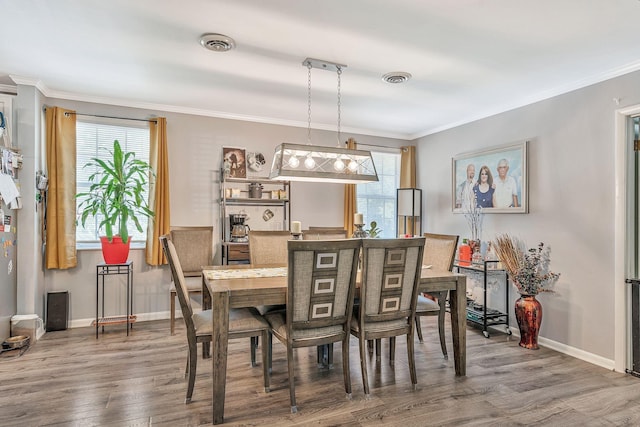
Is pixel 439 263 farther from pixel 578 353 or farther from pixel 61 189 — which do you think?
pixel 61 189

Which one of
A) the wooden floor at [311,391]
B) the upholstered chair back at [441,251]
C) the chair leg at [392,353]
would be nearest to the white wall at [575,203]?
the wooden floor at [311,391]

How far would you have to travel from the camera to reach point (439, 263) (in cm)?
356

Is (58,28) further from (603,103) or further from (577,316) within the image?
(577,316)

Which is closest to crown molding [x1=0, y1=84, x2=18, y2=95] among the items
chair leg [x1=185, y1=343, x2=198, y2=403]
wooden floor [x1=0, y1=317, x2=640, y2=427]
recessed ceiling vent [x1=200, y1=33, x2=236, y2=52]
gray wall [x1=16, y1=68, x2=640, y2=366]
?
gray wall [x1=16, y1=68, x2=640, y2=366]

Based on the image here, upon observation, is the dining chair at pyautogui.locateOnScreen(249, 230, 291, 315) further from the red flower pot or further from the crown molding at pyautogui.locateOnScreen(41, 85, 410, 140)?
the crown molding at pyautogui.locateOnScreen(41, 85, 410, 140)

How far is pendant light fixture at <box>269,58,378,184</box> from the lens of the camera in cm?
310

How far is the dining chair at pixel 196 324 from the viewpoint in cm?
243

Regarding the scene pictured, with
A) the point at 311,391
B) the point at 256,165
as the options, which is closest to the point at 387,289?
the point at 311,391

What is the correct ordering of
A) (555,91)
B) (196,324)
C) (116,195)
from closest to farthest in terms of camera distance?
1. (196,324)
2. (555,91)
3. (116,195)

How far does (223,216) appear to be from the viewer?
15.2ft

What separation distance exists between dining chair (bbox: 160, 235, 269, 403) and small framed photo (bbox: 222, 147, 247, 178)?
222cm

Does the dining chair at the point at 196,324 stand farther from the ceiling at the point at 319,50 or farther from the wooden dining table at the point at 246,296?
the ceiling at the point at 319,50

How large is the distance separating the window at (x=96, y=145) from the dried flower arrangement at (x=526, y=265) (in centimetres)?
402

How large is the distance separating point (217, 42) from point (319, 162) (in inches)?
47.6
